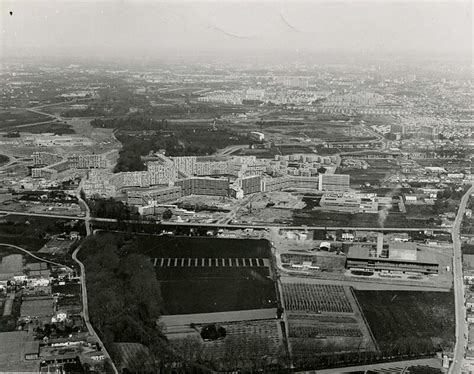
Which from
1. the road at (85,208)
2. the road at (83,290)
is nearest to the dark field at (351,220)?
the road at (85,208)

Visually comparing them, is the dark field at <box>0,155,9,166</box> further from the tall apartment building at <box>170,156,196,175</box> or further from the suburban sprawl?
the tall apartment building at <box>170,156,196,175</box>

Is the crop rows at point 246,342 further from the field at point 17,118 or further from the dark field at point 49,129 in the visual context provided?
the field at point 17,118

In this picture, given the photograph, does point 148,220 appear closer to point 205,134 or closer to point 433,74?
point 205,134

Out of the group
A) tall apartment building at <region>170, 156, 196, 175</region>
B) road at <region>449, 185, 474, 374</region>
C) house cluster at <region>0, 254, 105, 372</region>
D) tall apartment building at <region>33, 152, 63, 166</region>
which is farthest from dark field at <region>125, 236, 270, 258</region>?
tall apartment building at <region>33, 152, 63, 166</region>

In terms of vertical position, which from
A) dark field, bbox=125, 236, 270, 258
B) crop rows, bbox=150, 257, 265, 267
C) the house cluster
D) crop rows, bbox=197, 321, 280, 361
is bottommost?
dark field, bbox=125, 236, 270, 258

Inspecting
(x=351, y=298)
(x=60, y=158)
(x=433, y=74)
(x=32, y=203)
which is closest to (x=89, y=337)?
(x=351, y=298)

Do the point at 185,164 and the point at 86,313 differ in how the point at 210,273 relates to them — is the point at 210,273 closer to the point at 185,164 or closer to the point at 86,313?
the point at 86,313
